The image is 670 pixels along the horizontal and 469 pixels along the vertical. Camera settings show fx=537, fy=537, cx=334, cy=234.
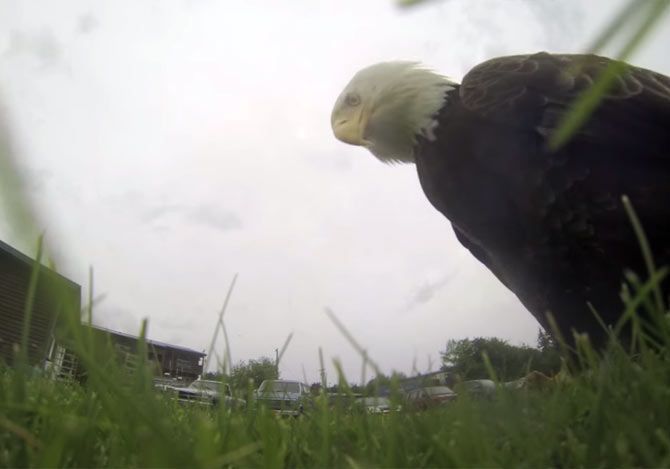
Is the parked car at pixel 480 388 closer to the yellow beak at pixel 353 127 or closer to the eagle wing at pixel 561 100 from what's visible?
the eagle wing at pixel 561 100

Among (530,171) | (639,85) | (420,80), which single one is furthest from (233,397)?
(420,80)

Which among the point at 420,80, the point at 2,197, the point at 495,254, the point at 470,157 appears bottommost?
the point at 2,197

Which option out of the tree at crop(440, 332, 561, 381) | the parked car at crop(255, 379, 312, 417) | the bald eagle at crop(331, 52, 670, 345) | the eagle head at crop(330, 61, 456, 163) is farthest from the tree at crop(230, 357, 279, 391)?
the eagle head at crop(330, 61, 456, 163)

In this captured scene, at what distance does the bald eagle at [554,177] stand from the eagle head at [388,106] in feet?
1.17

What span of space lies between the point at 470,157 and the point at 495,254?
0.70 m

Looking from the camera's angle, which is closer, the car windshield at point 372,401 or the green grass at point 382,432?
the green grass at point 382,432

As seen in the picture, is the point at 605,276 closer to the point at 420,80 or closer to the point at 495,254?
the point at 495,254

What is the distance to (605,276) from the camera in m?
2.89

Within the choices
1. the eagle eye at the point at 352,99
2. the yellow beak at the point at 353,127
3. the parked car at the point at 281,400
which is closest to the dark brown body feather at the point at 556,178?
the yellow beak at the point at 353,127

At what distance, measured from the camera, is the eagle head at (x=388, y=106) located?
3.91 metres

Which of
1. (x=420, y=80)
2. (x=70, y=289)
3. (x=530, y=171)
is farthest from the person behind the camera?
(x=420, y=80)

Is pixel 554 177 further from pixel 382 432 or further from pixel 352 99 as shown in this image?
pixel 352 99

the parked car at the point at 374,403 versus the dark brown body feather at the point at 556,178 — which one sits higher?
the dark brown body feather at the point at 556,178

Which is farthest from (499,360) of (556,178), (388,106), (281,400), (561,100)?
(388,106)
